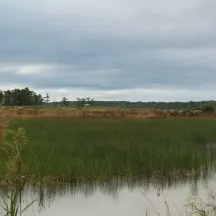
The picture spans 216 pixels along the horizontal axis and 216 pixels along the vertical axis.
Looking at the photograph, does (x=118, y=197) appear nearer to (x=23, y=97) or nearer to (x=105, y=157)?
(x=105, y=157)

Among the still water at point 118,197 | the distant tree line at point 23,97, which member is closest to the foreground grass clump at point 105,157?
the still water at point 118,197

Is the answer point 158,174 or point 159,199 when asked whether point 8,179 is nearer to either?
point 159,199

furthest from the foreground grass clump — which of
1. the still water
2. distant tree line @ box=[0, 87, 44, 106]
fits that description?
distant tree line @ box=[0, 87, 44, 106]

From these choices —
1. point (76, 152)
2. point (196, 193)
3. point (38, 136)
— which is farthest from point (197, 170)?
point (38, 136)

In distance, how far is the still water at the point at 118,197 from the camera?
7207mm

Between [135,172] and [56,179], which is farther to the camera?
[135,172]

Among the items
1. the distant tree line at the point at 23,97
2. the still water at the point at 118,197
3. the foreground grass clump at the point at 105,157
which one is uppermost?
the distant tree line at the point at 23,97

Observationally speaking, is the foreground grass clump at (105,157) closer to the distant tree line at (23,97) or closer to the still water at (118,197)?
the still water at (118,197)

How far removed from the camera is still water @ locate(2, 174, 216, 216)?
23.6 ft

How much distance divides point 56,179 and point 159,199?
2251 millimetres

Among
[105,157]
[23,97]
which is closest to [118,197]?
[105,157]

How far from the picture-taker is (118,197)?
26.7 feet

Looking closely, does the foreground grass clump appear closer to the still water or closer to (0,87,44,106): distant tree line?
the still water

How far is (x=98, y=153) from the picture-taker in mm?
11117
